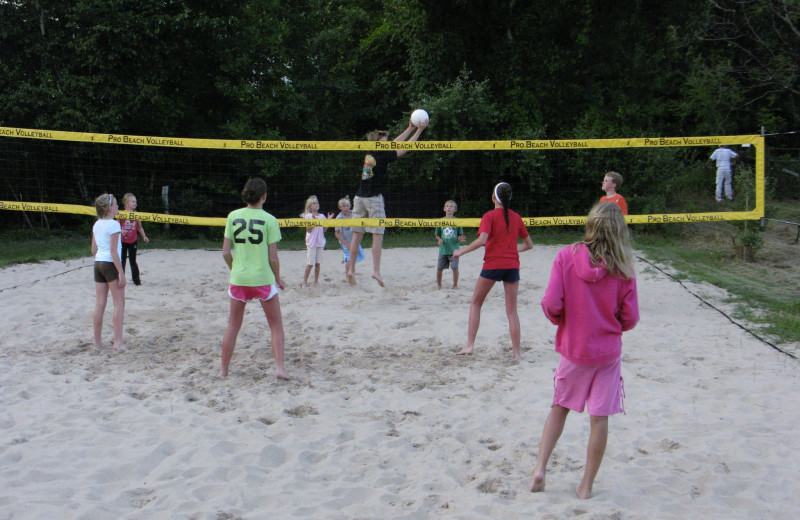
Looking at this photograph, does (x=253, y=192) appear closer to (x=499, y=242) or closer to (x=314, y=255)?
(x=499, y=242)

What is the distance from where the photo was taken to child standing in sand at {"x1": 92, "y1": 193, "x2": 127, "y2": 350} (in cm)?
567

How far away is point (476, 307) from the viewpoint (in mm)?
5617

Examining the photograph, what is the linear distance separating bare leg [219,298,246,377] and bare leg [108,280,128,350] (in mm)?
1246

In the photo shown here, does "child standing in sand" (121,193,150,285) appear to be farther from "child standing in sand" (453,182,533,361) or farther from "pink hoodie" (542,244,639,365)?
"pink hoodie" (542,244,639,365)

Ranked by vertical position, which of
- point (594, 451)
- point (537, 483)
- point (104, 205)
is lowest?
point (537, 483)

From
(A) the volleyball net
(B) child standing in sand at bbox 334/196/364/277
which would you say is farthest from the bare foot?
(A) the volleyball net

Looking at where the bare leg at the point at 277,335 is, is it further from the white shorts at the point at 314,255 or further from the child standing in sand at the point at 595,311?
the white shorts at the point at 314,255

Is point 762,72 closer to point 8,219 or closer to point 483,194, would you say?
point 483,194

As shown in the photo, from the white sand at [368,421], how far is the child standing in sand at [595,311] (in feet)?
1.79

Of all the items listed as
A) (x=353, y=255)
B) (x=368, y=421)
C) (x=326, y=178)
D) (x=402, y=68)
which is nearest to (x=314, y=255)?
(x=353, y=255)

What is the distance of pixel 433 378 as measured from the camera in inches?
205

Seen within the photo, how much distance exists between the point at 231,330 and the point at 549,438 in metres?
2.69

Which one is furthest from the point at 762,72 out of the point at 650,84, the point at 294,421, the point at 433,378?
the point at 294,421

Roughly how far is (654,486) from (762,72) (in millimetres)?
18099
